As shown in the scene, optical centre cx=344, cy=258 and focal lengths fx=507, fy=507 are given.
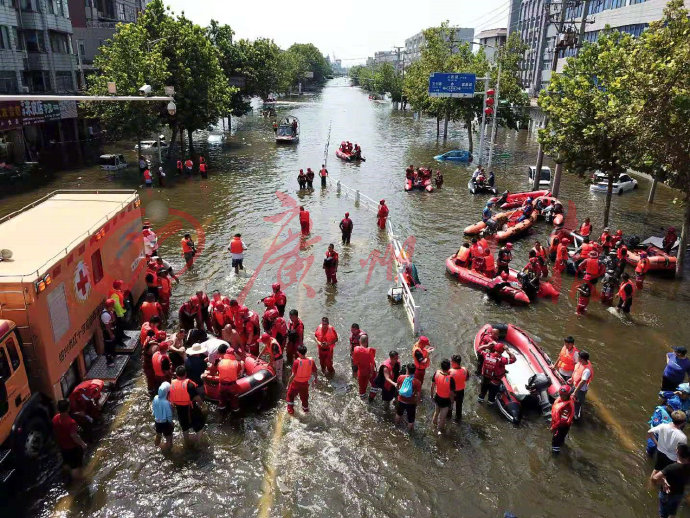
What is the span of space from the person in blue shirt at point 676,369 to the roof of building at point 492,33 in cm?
10986

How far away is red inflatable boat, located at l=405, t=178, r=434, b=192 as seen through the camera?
33.3 m

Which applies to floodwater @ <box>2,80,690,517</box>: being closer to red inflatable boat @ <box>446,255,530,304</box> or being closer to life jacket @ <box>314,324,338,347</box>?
red inflatable boat @ <box>446,255,530,304</box>

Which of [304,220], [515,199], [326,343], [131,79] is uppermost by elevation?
[131,79]

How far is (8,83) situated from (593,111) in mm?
39726

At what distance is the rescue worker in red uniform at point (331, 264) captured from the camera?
1772cm

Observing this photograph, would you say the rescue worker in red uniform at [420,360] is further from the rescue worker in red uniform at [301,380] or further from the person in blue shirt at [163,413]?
the person in blue shirt at [163,413]

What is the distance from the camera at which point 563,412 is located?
966cm

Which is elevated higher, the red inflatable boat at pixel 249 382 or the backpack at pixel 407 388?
the backpack at pixel 407 388

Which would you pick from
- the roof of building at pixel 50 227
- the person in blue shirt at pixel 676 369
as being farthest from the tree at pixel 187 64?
the person in blue shirt at pixel 676 369

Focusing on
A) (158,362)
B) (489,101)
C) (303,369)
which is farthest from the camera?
(489,101)

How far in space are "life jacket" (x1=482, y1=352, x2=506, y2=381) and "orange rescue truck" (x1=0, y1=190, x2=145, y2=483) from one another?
28.0ft

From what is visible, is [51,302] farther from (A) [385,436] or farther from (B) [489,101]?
(B) [489,101]

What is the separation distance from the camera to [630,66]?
60.3 feet

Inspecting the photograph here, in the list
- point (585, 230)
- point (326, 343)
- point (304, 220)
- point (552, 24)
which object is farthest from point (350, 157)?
point (326, 343)
